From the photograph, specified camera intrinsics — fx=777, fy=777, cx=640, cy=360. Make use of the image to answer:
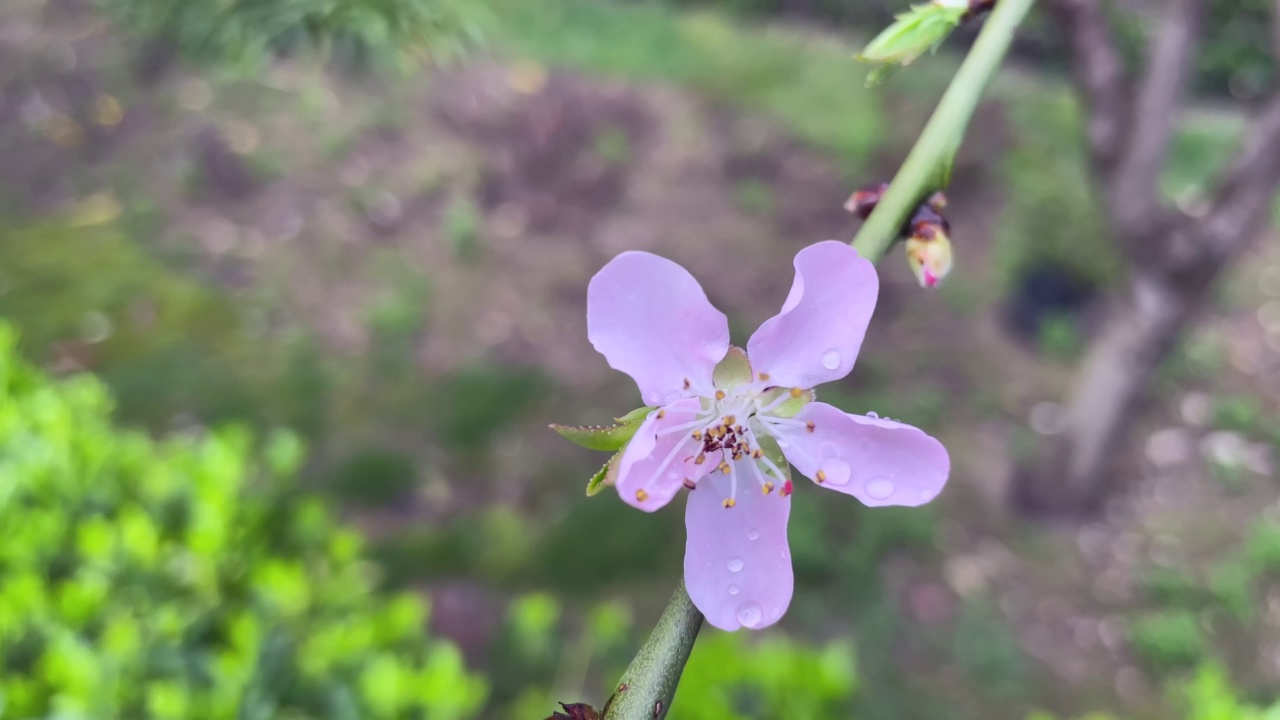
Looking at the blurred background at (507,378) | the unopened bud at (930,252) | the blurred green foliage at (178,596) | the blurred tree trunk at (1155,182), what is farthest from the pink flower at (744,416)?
the blurred tree trunk at (1155,182)

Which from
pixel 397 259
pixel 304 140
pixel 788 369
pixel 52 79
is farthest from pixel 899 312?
pixel 52 79

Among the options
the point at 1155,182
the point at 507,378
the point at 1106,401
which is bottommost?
the point at 507,378

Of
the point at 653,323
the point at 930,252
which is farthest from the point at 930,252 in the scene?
the point at 653,323

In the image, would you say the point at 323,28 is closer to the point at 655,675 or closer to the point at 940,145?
the point at 940,145

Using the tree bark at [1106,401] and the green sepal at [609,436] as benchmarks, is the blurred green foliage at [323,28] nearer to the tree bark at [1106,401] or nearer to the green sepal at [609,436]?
the green sepal at [609,436]

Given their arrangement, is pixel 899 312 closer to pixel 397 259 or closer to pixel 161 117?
pixel 397 259

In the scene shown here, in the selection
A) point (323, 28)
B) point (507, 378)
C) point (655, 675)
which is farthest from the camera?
point (507, 378)

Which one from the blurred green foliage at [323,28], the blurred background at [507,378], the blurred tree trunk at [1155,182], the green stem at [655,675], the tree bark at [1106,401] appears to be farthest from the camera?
the tree bark at [1106,401]
